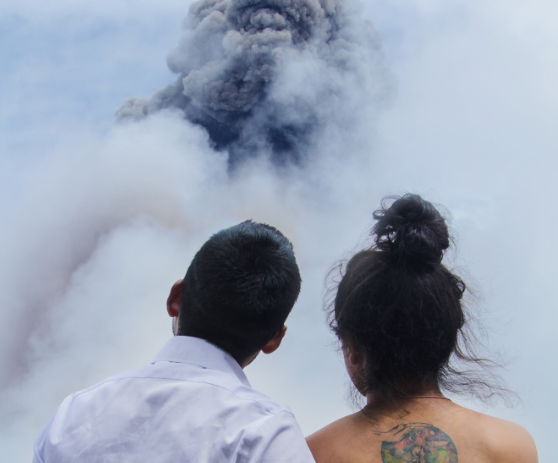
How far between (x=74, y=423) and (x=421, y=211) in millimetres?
1024

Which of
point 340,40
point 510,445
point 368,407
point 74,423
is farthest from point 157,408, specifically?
point 340,40

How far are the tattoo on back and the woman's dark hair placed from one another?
119 millimetres

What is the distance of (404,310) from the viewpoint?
4.08 feet

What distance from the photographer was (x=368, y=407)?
1.24m

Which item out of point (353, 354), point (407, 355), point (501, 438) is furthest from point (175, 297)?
point (501, 438)

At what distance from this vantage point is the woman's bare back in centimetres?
109

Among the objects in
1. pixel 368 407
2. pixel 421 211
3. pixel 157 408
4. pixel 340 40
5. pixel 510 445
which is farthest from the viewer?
pixel 340 40

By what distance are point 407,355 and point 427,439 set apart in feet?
0.72

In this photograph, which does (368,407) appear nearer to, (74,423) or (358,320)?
(358,320)

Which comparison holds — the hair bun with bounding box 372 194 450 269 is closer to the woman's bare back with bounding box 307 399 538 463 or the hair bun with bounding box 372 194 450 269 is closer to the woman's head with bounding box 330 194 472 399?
the woman's head with bounding box 330 194 472 399

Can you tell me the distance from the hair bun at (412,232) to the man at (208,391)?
12.2 inches

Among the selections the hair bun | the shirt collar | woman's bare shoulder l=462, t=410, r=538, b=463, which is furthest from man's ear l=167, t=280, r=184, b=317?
woman's bare shoulder l=462, t=410, r=538, b=463

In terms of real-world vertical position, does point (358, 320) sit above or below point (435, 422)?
above

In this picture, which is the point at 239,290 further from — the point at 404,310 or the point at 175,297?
the point at 404,310
